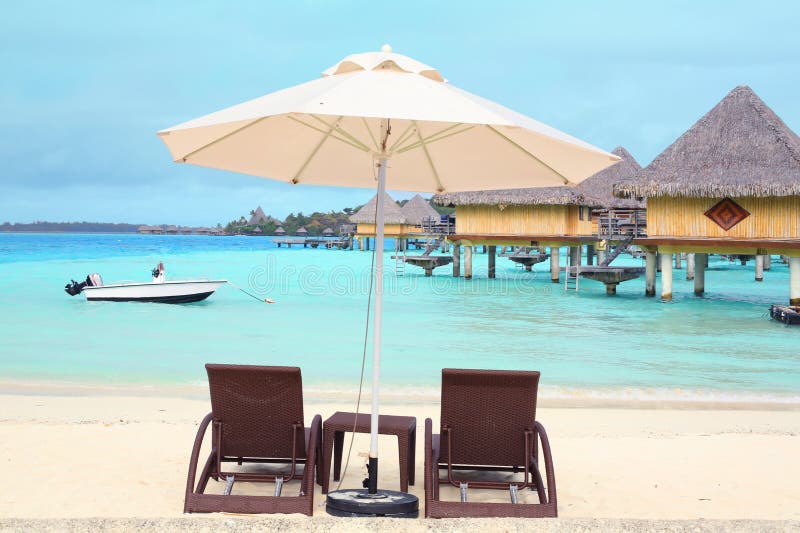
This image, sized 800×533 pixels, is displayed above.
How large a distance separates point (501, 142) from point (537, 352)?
33.7 feet

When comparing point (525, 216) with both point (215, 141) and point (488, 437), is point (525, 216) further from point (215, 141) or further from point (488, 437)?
point (488, 437)

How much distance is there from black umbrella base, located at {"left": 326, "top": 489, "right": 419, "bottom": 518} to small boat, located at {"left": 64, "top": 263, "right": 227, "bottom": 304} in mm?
17057

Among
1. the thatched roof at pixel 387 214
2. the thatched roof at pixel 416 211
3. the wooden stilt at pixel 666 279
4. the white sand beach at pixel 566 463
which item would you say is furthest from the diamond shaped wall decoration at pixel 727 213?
the thatched roof at pixel 416 211

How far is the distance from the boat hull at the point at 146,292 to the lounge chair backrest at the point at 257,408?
55.4ft

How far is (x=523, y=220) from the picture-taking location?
29.0 m

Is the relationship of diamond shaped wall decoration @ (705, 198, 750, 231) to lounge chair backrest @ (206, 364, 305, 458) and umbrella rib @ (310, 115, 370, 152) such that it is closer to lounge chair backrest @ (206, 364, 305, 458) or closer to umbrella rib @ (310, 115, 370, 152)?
umbrella rib @ (310, 115, 370, 152)

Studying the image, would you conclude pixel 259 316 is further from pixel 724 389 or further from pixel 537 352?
pixel 724 389

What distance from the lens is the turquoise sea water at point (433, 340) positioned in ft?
37.6

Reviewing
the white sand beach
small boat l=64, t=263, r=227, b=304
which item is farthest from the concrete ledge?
small boat l=64, t=263, r=227, b=304

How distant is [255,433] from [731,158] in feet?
60.9

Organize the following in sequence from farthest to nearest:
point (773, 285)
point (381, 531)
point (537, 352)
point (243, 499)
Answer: point (773, 285)
point (537, 352)
point (243, 499)
point (381, 531)

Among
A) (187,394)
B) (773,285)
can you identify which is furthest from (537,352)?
(773,285)

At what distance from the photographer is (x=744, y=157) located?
20.2 m

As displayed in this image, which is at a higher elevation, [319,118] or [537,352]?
[319,118]
